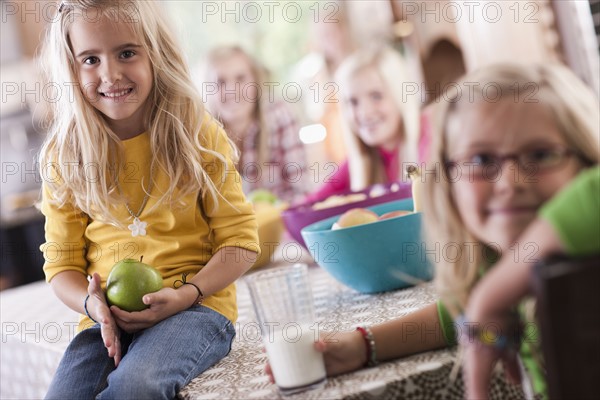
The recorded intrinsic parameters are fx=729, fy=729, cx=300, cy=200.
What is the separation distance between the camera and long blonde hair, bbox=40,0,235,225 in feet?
3.96

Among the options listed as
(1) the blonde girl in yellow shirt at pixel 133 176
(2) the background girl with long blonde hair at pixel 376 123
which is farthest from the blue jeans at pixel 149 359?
(2) the background girl with long blonde hair at pixel 376 123

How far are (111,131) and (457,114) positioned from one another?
0.75 meters

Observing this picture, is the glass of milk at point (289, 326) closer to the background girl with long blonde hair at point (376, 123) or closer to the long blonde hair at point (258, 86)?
the background girl with long blonde hair at point (376, 123)

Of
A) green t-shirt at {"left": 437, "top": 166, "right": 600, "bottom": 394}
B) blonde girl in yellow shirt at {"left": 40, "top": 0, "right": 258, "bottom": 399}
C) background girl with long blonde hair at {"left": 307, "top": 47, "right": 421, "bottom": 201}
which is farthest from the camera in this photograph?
background girl with long blonde hair at {"left": 307, "top": 47, "right": 421, "bottom": 201}

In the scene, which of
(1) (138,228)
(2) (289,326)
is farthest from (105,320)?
(2) (289,326)

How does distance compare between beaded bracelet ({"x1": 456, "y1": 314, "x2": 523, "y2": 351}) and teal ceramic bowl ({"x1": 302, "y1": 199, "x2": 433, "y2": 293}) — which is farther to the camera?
teal ceramic bowl ({"x1": 302, "y1": 199, "x2": 433, "y2": 293})

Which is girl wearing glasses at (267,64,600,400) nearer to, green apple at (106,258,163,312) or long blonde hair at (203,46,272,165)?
green apple at (106,258,163,312)

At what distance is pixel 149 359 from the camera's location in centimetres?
99

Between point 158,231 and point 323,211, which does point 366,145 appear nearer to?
point 323,211

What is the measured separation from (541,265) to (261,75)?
8.14ft

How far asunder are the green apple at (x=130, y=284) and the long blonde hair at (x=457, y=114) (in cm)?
50

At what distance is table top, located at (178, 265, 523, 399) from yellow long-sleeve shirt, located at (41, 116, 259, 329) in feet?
0.51

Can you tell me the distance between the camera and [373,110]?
211cm

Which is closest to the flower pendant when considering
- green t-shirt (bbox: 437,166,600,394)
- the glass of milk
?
the glass of milk
